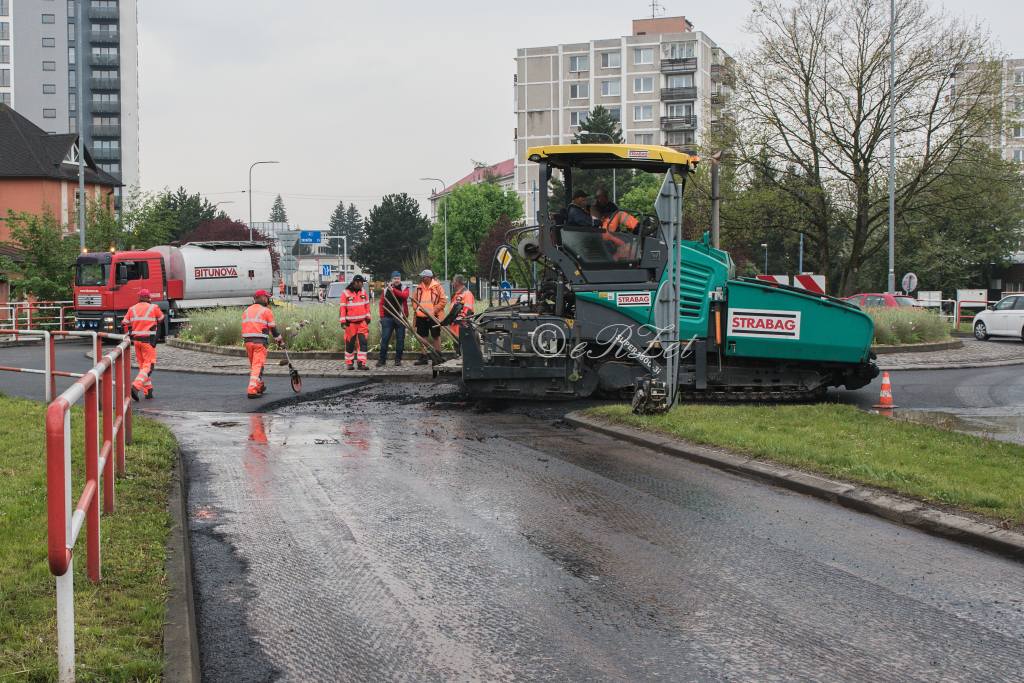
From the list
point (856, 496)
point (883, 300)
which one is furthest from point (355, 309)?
point (883, 300)

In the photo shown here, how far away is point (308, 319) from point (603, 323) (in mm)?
11353

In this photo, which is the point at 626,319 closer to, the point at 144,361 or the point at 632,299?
the point at 632,299

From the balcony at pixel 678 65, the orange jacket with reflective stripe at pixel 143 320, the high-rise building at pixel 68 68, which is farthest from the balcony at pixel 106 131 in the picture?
the orange jacket with reflective stripe at pixel 143 320

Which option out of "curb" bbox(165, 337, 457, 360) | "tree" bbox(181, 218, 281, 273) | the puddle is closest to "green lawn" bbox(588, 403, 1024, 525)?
the puddle

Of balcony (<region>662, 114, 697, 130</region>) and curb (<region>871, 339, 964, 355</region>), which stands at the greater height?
balcony (<region>662, 114, 697, 130</region>)

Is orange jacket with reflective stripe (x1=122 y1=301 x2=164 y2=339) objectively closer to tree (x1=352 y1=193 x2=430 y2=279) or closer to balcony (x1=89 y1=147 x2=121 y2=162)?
balcony (x1=89 y1=147 x2=121 y2=162)

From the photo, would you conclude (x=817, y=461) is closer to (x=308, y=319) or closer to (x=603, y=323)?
(x=603, y=323)

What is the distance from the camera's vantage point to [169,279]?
122 feet

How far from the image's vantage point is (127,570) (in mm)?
5465

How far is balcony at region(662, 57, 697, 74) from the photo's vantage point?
315 feet

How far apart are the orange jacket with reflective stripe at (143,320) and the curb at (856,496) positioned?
796cm

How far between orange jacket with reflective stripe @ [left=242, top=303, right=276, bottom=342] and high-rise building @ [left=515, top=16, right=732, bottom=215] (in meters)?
82.8

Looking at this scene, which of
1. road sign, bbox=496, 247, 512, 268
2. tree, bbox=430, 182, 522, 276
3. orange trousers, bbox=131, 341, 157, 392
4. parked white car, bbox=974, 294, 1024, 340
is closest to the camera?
road sign, bbox=496, 247, 512, 268

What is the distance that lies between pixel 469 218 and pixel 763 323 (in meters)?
75.2
